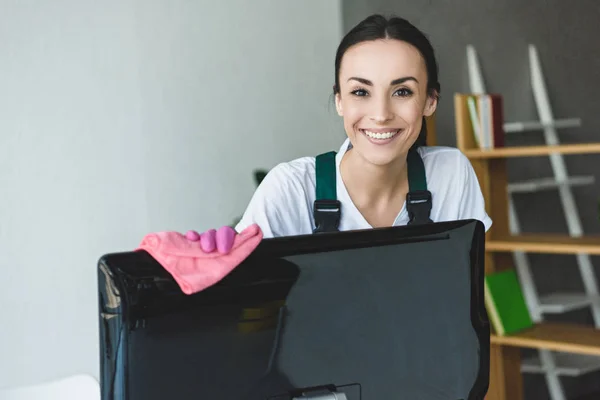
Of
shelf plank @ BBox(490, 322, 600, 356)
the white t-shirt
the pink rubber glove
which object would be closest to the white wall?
shelf plank @ BBox(490, 322, 600, 356)

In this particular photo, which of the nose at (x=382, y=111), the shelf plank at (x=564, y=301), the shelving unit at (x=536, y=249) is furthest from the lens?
the shelf plank at (x=564, y=301)

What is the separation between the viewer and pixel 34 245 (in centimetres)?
318

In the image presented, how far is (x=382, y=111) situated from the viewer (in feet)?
4.14

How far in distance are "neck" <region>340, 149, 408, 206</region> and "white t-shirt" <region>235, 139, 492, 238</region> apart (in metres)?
0.02

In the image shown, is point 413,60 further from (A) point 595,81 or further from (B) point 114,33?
(A) point 595,81

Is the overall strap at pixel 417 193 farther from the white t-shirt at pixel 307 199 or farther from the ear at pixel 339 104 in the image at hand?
the ear at pixel 339 104

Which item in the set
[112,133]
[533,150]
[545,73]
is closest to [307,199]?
[533,150]

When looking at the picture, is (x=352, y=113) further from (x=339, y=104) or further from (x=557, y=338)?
(x=557, y=338)

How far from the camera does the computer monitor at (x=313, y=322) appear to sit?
0.79 metres

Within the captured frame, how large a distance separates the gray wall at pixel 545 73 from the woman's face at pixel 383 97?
292cm

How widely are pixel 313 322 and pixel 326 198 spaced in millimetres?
525

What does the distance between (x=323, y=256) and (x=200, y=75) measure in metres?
2.94

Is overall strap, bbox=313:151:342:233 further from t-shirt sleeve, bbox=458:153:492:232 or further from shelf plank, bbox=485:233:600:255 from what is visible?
shelf plank, bbox=485:233:600:255

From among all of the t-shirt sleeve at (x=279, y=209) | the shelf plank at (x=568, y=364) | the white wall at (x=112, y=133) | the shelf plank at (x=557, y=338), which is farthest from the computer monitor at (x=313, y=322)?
the shelf plank at (x=568, y=364)
